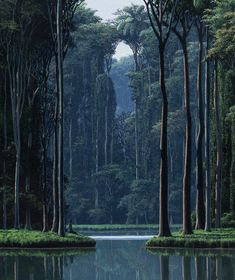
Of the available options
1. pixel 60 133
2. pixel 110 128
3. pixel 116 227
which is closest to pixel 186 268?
pixel 60 133

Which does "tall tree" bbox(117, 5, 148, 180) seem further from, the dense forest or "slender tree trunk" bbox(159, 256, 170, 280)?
"slender tree trunk" bbox(159, 256, 170, 280)

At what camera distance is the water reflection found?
23.6 metres

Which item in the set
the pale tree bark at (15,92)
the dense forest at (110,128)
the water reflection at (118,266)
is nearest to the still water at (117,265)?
the water reflection at (118,266)

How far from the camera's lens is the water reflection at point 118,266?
23562mm

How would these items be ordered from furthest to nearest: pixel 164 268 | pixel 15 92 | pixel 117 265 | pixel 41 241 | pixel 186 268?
pixel 15 92 < pixel 41 241 < pixel 117 265 < pixel 164 268 < pixel 186 268

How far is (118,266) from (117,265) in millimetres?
534

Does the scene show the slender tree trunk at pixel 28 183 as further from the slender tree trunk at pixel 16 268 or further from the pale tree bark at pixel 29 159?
the slender tree trunk at pixel 16 268

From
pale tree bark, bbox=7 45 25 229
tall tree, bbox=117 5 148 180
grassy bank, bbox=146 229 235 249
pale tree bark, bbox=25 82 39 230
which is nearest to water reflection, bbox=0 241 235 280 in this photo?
grassy bank, bbox=146 229 235 249

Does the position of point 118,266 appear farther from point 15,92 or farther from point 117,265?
point 15,92

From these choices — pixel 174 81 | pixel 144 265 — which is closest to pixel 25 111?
pixel 144 265

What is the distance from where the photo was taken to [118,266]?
29.1 meters

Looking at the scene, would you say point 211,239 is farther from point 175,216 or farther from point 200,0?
point 175,216

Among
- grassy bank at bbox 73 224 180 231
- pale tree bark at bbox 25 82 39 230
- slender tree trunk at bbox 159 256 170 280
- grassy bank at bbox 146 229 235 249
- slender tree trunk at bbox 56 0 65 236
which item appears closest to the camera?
slender tree trunk at bbox 159 256 170 280

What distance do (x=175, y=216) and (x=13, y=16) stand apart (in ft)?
168
